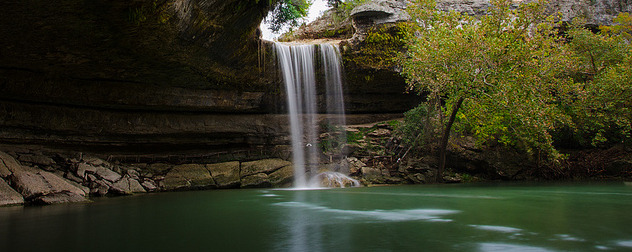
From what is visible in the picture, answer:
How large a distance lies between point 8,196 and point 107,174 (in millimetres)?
5094

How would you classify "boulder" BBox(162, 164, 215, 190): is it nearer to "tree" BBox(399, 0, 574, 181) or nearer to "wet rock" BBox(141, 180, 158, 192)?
"wet rock" BBox(141, 180, 158, 192)

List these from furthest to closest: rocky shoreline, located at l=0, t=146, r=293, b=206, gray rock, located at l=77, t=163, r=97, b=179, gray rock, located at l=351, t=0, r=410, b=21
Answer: gray rock, located at l=351, t=0, r=410, b=21 → gray rock, located at l=77, t=163, r=97, b=179 → rocky shoreline, located at l=0, t=146, r=293, b=206

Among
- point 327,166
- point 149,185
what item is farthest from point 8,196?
point 327,166

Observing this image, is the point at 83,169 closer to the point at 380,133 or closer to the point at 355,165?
the point at 355,165

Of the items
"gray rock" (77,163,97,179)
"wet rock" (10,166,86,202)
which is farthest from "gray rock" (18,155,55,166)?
"wet rock" (10,166,86,202)

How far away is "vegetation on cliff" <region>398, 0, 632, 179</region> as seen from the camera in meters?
11.7

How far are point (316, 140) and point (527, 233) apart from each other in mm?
15154

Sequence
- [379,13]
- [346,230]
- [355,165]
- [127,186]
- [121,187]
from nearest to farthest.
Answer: [346,230] < [121,187] < [127,186] < [355,165] < [379,13]

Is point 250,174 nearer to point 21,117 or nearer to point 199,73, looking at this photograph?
→ point 199,73

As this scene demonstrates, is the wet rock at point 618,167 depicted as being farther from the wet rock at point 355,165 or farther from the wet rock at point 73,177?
the wet rock at point 73,177

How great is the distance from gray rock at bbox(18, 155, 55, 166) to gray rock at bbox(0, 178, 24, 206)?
4.64 meters

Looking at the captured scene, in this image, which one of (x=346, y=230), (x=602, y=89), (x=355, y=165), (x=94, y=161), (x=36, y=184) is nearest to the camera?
(x=346, y=230)

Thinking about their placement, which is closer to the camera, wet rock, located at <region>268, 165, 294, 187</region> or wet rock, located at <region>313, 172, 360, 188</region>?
wet rock, located at <region>313, 172, 360, 188</region>

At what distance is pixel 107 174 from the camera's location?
13.6m
